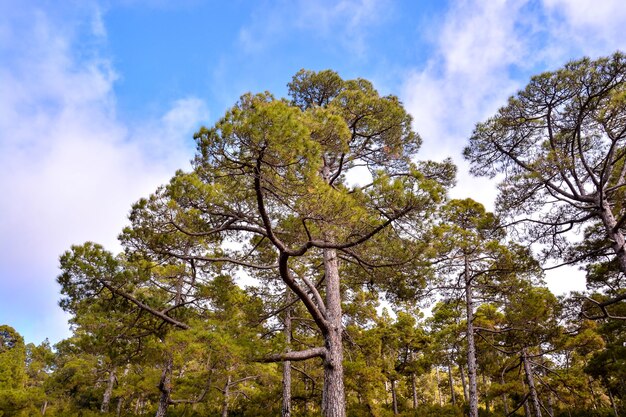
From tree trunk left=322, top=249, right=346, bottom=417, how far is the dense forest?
3 centimetres

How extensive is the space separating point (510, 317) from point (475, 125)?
6.52m

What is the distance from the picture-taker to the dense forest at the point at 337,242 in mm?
5215

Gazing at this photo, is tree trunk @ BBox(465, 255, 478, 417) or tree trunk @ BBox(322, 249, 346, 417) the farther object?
tree trunk @ BBox(465, 255, 478, 417)

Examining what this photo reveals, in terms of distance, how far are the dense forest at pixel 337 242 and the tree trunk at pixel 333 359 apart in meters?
0.03

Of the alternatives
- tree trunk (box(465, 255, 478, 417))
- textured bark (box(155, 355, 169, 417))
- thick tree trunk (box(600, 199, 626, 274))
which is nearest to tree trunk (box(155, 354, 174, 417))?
textured bark (box(155, 355, 169, 417))

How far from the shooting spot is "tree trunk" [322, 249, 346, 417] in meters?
5.93

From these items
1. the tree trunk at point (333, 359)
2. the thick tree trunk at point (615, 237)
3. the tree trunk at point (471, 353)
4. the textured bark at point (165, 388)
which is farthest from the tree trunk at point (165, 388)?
the thick tree trunk at point (615, 237)

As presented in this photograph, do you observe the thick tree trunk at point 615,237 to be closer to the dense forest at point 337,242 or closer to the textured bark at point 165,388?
the dense forest at point 337,242

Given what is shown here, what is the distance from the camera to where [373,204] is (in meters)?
5.35

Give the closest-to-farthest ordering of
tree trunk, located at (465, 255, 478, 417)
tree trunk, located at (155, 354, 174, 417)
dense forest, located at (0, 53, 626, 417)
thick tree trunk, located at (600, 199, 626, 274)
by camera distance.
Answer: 1. dense forest, located at (0, 53, 626, 417)
2. thick tree trunk, located at (600, 199, 626, 274)
3. tree trunk, located at (465, 255, 478, 417)
4. tree trunk, located at (155, 354, 174, 417)

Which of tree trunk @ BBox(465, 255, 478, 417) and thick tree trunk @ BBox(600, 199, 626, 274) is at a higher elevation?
thick tree trunk @ BBox(600, 199, 626, 274)

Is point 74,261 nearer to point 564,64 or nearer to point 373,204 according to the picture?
point 373,204

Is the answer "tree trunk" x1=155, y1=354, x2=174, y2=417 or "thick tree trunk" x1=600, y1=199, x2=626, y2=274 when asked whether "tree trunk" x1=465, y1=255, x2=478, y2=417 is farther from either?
"tree trunk" x1=155, y1=354, x2=174, y2=417

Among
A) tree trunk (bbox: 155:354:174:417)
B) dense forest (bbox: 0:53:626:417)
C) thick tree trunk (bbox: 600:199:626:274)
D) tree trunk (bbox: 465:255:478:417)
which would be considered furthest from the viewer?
tree trunk (bbox: 155:354:174:417)
